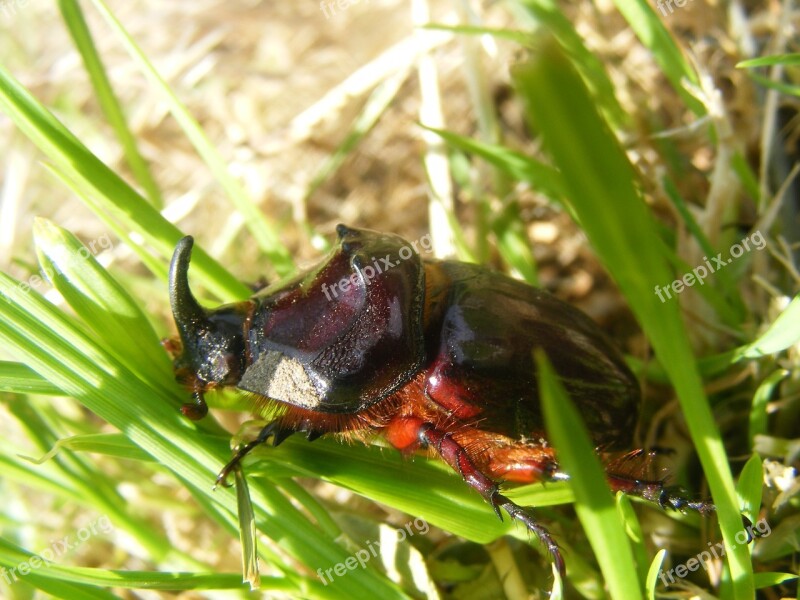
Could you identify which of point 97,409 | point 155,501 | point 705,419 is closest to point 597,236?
point 705,419

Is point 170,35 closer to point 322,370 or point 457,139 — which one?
point 457,139

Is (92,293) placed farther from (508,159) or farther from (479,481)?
(508,159)

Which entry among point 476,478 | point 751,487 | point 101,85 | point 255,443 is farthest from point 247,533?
point 101,85

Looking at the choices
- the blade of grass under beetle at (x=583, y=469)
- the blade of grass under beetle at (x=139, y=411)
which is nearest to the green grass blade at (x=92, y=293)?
the blade of grass under beetle at (x=139, y=411)

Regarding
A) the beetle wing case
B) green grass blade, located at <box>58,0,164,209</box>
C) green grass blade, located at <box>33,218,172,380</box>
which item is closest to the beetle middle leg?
the beetle wing case

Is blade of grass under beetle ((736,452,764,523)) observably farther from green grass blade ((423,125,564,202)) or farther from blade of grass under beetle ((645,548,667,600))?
green grass blade ((423,125,564,202))

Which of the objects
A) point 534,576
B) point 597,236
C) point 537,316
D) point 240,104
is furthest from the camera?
point 240,104
